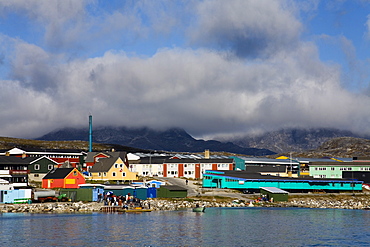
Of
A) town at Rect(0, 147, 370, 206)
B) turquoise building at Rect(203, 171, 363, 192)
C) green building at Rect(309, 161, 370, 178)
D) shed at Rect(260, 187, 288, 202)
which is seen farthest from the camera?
green building at Rect(309, 161, 370, 178)

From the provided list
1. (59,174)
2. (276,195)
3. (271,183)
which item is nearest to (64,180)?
(59,174)

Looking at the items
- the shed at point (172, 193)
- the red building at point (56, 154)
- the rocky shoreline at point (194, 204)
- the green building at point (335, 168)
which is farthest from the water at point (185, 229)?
the red building at point (56, 154)

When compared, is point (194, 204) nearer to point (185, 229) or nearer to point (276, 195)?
point (276, 195)

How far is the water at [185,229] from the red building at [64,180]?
29.4 meters

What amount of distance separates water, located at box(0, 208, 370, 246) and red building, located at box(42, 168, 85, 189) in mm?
29383

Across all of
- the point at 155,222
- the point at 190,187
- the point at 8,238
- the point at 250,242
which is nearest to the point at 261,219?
the point at 155,222

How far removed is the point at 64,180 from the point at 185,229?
1990 inches

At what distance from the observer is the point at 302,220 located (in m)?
71.2

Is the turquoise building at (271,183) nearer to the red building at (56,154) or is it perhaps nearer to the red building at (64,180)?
the red building at (64,180)

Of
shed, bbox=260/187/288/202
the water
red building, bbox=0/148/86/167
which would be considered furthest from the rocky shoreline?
red building, bbox=0/148/86/167

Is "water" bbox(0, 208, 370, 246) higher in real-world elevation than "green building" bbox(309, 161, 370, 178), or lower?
lower

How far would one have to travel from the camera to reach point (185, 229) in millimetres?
59719

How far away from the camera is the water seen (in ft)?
169

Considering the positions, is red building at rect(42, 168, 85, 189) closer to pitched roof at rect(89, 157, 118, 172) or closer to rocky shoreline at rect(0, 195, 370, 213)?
rocky shoreline at rect(0, 195, 370, 213)
